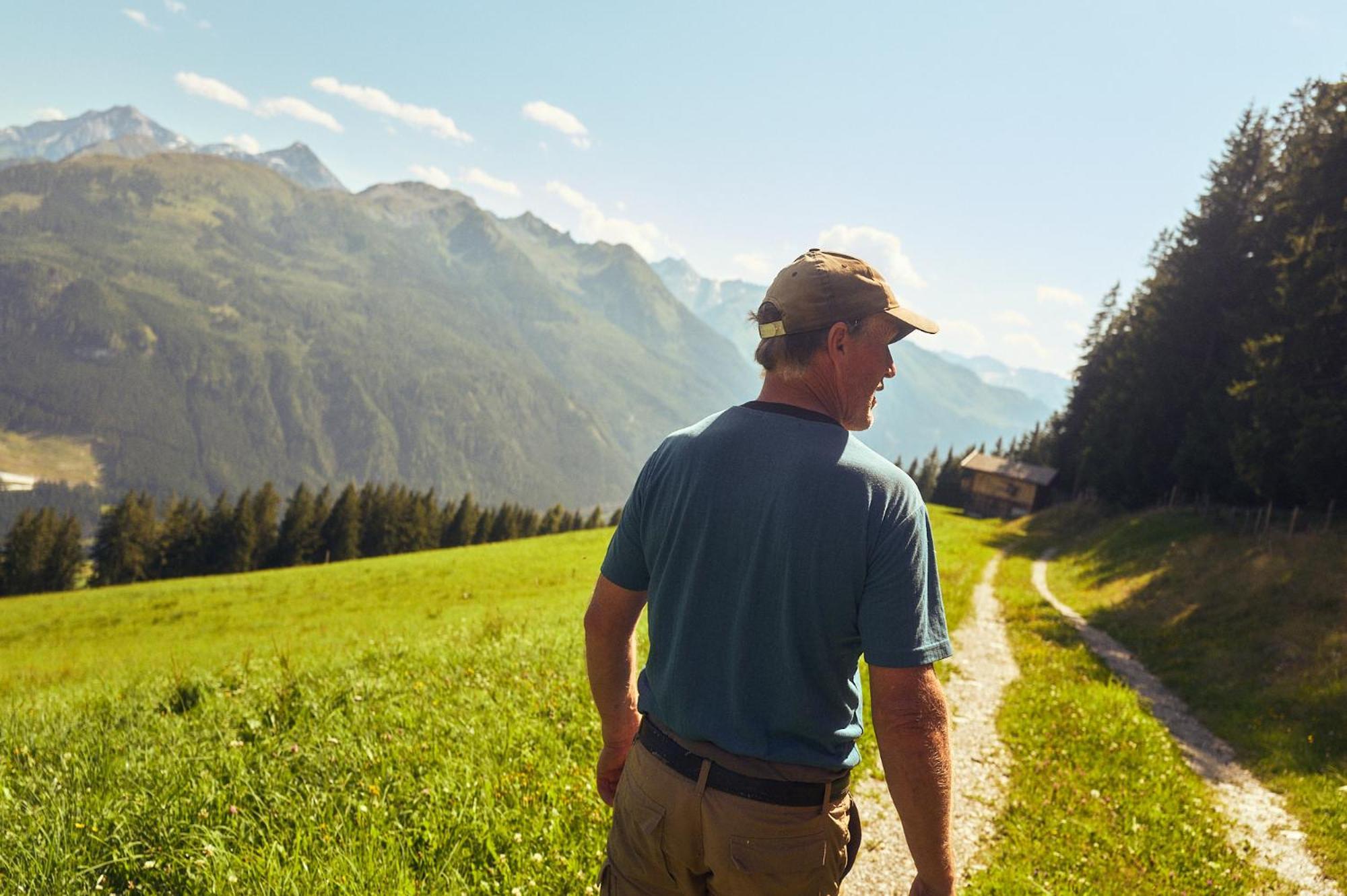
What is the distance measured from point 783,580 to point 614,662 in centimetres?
119

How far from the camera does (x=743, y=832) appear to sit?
8.49 ft

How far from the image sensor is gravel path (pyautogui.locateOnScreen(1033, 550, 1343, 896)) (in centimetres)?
665

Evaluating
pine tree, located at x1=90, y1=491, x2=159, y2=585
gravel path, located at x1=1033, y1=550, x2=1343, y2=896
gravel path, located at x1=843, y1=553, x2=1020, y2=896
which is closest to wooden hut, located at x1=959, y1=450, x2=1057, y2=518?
gravel path, located at x1=1033, y1=550, x2=1343, y2=896

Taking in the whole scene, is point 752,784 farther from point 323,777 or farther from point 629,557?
point 323,777

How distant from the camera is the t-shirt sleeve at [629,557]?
3074mm

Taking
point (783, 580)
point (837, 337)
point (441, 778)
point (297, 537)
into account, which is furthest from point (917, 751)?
point (297, 537)

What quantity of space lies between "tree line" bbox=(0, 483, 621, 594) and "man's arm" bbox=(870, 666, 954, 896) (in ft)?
282

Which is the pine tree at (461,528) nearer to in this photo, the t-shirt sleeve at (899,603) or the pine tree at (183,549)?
the pine tree at (183,549)

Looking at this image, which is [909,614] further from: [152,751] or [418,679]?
[418,679]

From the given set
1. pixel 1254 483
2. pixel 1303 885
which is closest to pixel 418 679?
pixel 1303 885

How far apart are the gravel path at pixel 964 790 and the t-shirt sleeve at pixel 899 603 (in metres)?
0.81

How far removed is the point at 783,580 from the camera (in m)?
2.54

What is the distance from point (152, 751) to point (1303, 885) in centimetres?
1073

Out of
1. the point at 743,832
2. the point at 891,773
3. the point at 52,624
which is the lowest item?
the point at 52,624
